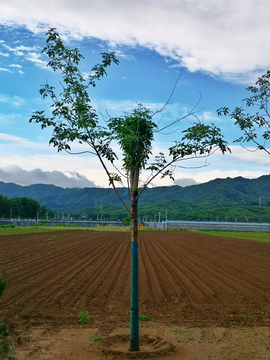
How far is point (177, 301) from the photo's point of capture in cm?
1237

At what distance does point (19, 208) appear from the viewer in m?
150

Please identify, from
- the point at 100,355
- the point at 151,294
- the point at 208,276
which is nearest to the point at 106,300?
the point at 151,294

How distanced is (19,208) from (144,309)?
14747 cm

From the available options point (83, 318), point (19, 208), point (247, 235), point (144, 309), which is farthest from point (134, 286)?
point (19, 208)

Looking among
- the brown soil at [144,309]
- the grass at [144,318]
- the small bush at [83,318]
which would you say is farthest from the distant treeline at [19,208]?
the grass at [144,318]

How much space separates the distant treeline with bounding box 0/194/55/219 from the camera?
144 m

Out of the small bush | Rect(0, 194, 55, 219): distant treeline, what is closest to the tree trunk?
the small bush

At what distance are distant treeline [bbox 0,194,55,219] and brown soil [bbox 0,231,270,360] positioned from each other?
13238 centimetres

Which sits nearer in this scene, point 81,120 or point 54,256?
point 81,120

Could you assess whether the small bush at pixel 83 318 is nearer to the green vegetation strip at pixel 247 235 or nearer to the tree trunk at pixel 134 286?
the tree trunk at pixel 134 286

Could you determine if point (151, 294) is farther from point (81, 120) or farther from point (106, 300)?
point (81, 120)

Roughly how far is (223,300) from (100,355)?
21.0ft

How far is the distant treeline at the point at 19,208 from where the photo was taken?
14361 centimetres

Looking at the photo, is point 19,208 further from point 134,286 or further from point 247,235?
point 134,286
